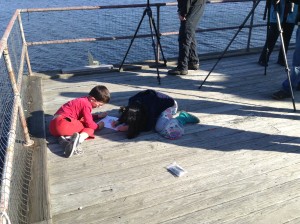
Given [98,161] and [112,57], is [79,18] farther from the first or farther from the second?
[98,161]

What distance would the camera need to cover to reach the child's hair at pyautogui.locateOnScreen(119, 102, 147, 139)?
369 cm

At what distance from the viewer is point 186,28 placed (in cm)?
529

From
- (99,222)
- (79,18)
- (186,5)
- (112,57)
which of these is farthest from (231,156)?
(79,18)

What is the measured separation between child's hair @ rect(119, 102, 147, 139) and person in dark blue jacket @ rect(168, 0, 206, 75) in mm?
2018

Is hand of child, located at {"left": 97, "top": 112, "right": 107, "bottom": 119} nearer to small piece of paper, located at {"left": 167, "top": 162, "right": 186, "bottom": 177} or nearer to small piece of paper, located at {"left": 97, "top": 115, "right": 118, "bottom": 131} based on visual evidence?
small piece of paper, located at {"left": 97, "top": 115, "right": 118, "bottom": 131}

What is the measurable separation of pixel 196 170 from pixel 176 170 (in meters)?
0.20

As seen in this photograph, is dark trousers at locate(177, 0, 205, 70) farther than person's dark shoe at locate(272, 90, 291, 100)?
Yes

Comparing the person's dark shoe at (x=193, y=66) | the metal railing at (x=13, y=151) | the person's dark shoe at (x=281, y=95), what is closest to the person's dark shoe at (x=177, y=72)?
the person's dark shoe at (x=193, y=66)

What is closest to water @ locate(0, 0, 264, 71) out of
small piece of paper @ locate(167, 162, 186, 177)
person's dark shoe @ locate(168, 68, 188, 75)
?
person's dark shoe @ locate(168, 68, 188, 75)

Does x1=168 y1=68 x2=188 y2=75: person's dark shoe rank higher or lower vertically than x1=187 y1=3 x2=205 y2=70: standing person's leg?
lower

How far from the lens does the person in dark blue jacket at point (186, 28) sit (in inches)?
204

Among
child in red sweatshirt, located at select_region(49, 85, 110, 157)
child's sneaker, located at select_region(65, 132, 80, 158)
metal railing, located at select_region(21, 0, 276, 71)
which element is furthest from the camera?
metal railing, located at select_region(21, 0, 276, 71)

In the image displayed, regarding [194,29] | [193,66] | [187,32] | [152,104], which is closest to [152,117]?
[152,104]

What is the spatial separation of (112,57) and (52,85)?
487cm
